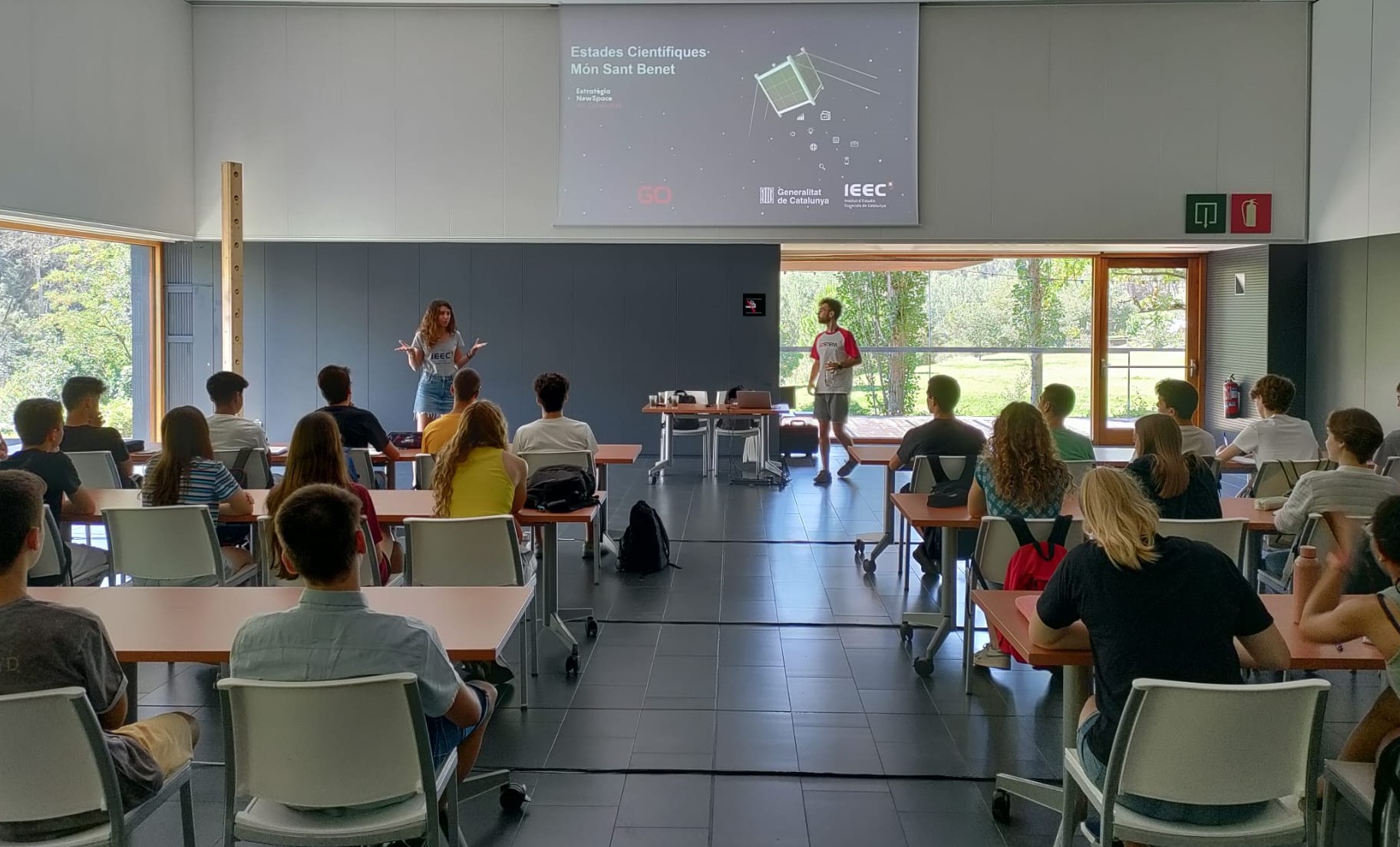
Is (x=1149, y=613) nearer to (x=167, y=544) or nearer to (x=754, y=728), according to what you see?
(x=754, y=728)

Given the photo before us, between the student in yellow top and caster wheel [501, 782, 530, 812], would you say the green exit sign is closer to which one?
the student in yellow top

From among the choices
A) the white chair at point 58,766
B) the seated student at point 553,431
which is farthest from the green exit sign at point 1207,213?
the white chair at point 58,766

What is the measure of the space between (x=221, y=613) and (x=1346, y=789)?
2.86m

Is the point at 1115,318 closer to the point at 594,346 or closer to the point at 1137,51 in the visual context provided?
the point at 1137,51

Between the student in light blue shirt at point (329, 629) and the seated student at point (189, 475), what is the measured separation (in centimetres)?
247

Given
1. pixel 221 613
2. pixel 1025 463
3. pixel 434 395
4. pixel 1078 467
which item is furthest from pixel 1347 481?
pixel 434 395

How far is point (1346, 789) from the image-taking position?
262 cm

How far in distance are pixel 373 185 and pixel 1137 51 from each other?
7392 mm

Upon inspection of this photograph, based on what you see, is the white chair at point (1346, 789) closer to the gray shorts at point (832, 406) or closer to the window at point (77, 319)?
the gray shorts at point (832, 406)

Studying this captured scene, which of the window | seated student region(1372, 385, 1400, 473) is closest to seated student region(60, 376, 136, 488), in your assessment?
the window

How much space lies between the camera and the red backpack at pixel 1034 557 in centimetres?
415

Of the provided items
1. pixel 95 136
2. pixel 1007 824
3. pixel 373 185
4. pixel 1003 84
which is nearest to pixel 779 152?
pixel 1003 84

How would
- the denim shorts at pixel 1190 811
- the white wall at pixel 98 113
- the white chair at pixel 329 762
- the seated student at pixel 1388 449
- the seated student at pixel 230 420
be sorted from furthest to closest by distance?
the white wall at pixel 98 113 < the seated student at pixel 1388 449 < the seated student at pixel 230 420 < the denim shorts at pixel 1190 811 < the white chair at pixel 329 762

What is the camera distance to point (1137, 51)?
10922 mm
